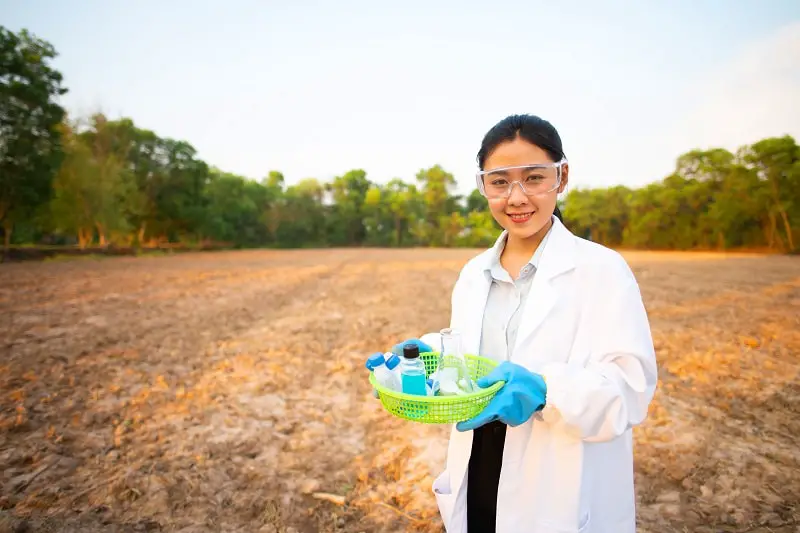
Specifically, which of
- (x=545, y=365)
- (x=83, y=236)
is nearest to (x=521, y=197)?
(x=545, y=365)

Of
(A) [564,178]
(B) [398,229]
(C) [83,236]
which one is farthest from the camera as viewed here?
(B) [398,229]

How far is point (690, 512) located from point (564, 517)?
8.36 ft

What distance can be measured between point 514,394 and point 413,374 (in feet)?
1.48

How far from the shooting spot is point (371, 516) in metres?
3.50

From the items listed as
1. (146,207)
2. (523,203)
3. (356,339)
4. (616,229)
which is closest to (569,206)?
(616,229)

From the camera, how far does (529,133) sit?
6.23 feet

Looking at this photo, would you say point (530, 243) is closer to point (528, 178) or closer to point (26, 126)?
point (528, 178)

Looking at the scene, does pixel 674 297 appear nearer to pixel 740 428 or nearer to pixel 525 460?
pixel 740 428

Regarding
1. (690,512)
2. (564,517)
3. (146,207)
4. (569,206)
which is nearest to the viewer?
(564,517)

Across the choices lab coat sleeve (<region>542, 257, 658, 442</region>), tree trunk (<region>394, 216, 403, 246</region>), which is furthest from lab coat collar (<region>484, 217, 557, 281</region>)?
tree trunk (<region>394, 216, 403, 246</region>)

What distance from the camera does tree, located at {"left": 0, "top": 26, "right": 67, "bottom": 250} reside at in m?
30.4

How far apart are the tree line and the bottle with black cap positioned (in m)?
28.2

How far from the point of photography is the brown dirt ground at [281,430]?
348 cm

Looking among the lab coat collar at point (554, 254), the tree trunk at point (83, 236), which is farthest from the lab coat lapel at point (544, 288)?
the tree trunk at point (83, 236)
